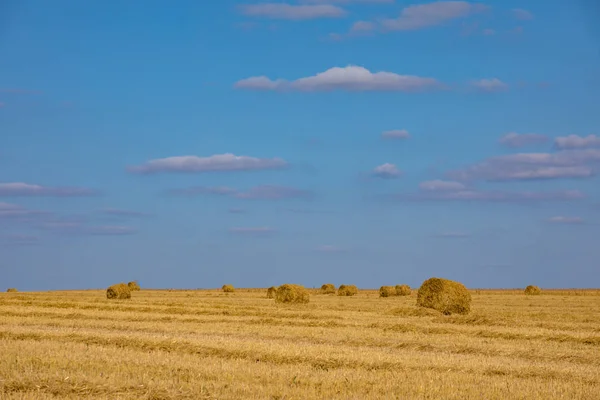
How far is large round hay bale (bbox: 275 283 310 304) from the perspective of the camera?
133ft

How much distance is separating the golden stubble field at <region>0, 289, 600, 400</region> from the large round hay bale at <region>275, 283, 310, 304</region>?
39.7 feet

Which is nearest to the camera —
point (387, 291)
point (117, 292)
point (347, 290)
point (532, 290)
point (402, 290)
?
point (117, 292)

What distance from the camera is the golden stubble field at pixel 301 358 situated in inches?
490

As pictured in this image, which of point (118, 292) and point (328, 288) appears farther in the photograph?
point (328, 288)

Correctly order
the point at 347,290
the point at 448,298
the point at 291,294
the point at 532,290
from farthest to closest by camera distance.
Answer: the point at 532,290, the point at 347,290, the point at 291,294, the point at 448,298

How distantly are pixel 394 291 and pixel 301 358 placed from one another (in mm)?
41980

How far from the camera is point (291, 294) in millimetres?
40719

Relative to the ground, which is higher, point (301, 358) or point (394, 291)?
point (394, 291)

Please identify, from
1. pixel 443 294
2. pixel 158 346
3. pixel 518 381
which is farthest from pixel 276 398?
pixel 443 294

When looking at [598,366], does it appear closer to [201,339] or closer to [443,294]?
[201,339]

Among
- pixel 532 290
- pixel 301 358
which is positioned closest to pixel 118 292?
pixel 301 358

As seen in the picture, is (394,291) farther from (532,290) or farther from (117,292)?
(117,292)

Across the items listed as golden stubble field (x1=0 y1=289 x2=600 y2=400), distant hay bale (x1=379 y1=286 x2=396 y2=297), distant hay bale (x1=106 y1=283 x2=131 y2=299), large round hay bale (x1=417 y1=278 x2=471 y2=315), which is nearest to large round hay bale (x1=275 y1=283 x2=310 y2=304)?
large round hay bale (x1=417 y1=278 x2=471 y2=315)

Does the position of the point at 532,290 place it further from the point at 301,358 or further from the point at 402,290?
the point at 301,358
